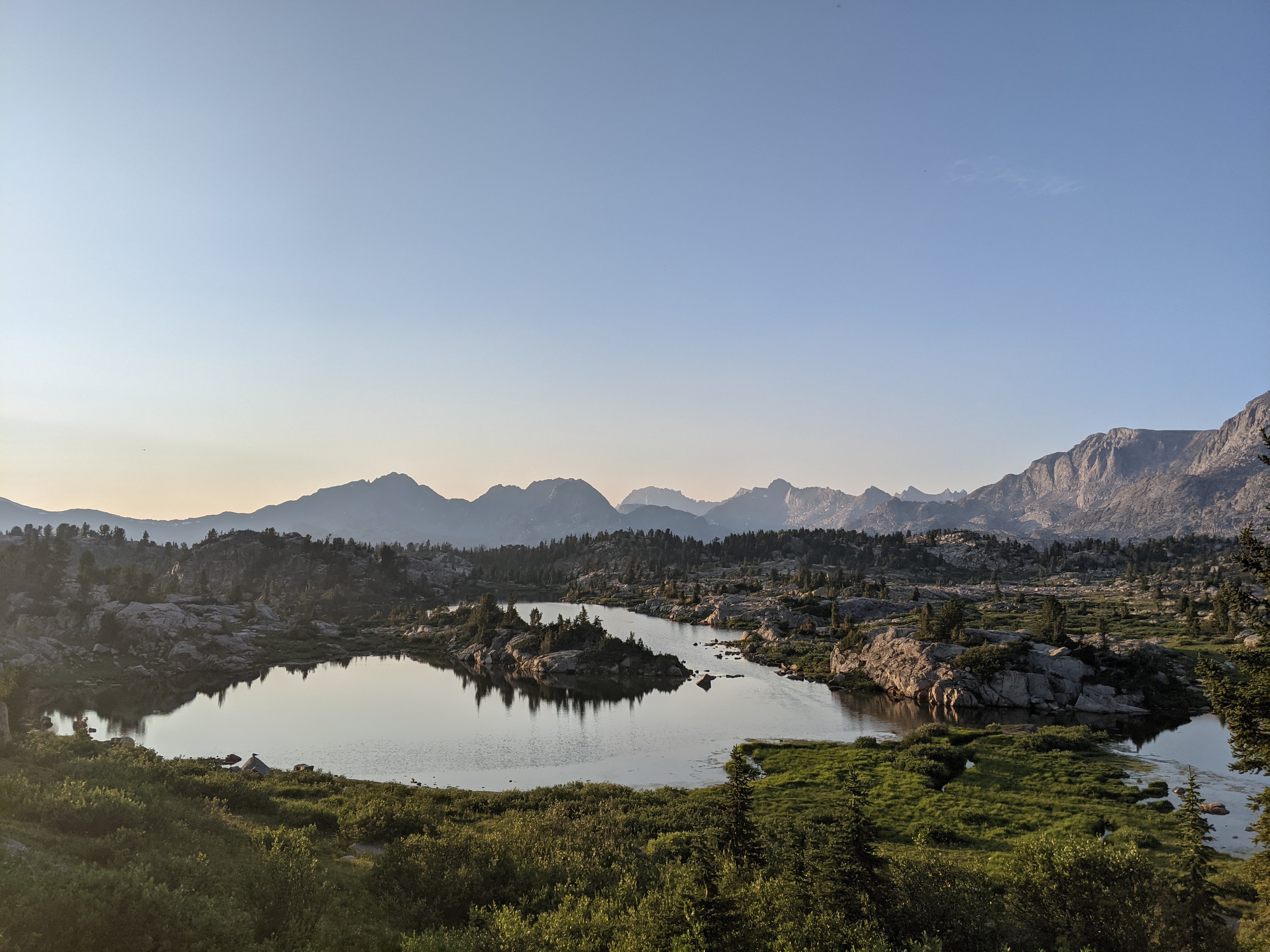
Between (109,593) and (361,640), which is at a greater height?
(109,593)

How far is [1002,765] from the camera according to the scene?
189 ft

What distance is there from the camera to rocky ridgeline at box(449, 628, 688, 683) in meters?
103

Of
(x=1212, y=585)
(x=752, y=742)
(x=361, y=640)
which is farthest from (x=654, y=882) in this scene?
(x=1212, y=585)

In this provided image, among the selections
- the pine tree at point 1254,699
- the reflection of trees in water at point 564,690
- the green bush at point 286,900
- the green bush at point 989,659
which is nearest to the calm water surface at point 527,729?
the reflection of trees in water at point 564,690

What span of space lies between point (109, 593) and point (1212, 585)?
9852 inches

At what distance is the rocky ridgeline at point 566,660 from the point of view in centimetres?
10262

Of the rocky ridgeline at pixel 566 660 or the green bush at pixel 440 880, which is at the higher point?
the green bush at pixel 440 880

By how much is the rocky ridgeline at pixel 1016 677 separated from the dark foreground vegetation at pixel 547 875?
1609 inches

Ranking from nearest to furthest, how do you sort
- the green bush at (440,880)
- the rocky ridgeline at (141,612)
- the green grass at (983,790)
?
the green bush at (440,880) < the green grass at (983,790) < the rocky ridgeline at (141,612)

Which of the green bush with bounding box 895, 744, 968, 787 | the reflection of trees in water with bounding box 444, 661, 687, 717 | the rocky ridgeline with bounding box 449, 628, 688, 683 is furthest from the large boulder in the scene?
the rocky ridgeline with bounding box 449, 628, 688, 683

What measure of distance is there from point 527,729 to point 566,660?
99.6 feet

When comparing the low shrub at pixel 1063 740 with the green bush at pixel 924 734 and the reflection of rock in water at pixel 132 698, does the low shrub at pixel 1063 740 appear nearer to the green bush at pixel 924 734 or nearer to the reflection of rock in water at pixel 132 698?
the green bush at pixel 924 734

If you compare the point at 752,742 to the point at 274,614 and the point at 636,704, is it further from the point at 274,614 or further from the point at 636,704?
the point at 274,614

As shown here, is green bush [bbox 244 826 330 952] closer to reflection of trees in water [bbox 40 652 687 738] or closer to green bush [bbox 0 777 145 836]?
green bush [bbox 0 777 145 836]
